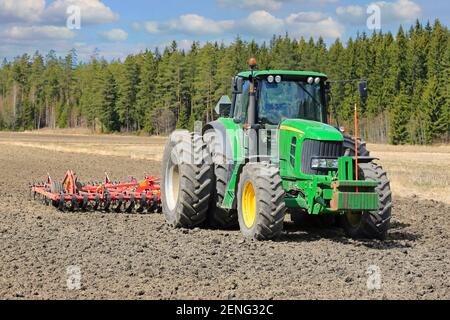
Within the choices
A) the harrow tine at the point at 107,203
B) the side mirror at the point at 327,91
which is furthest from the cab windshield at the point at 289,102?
the harrow tine at the point at 107,203

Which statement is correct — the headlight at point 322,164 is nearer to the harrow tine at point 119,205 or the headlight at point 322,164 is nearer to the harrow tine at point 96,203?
the harrow tine at point 119,205

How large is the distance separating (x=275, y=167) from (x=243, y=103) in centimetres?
163

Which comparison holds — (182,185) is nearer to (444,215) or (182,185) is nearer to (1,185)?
(444,215)

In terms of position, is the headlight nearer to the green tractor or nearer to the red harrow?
the green tractor

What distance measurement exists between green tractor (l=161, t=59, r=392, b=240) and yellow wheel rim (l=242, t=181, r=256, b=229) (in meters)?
0.02

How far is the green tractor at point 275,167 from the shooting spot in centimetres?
987

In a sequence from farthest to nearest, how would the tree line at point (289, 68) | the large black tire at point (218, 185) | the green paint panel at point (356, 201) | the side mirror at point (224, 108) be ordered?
the tree line at point (289, 68) < the side mirror at point (224, 108) < the large black tire at point (218, 185) < the green paint panel at point (356, 201)

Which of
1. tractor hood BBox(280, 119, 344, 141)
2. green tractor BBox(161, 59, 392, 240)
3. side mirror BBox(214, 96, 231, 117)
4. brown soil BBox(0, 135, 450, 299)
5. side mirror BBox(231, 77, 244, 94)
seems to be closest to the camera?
brown soil BBox(0, 135, 450, 299)

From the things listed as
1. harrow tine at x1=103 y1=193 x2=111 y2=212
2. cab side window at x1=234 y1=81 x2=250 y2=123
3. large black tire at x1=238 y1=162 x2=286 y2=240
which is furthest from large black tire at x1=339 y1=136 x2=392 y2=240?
harrow tine at x1=103 y1=193 x2=111 y2=212

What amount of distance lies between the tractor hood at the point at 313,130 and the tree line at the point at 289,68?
5809cm

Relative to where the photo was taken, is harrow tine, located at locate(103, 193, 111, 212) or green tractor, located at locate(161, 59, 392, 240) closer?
green tractor, located at locate(161, 59, 392, 240)

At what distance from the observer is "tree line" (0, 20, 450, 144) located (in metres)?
76.8

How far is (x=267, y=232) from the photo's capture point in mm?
9953

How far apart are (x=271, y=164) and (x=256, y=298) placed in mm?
3742
